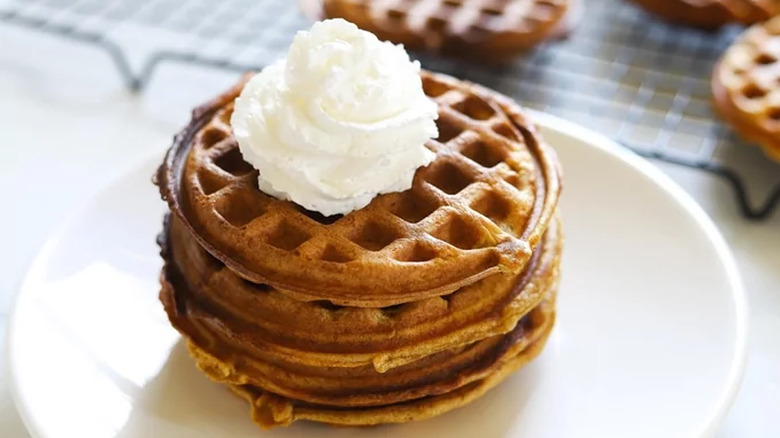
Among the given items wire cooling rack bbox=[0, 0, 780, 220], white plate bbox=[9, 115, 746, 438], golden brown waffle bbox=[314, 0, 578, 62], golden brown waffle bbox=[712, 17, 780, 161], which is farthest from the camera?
golden brown waffle bbox=[314, 0, 578, 62]

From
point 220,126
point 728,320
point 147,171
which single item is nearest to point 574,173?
point 728,320

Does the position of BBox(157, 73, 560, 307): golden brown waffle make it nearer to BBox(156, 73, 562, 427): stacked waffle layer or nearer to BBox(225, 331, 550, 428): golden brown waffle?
BBox(156, 73, 562, 427): stacked waffle layer

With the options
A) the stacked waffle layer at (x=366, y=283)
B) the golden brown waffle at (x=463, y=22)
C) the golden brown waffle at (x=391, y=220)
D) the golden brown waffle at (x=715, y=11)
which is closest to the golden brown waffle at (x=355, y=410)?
the stacked waffle layer at (x=366, y=283)

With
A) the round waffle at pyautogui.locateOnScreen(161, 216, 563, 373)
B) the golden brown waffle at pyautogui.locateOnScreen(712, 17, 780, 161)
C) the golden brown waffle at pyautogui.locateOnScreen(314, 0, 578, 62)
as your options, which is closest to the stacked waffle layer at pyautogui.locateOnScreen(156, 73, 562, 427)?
the round waffle at pyautogui.locateOnScreen(161, 216, 563, 373)

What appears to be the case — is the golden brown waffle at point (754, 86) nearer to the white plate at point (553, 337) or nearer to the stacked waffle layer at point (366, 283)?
Result: the white plate at point (553, 337)

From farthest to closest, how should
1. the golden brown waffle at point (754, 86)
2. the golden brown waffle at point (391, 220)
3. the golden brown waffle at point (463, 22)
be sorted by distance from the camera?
the golden brown waffle at point (463, 22), the golden brown waffle at point (754, 86), the golden brown waffle at point (391, 220)

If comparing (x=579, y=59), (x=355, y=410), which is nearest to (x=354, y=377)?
(x=355, y=410)
